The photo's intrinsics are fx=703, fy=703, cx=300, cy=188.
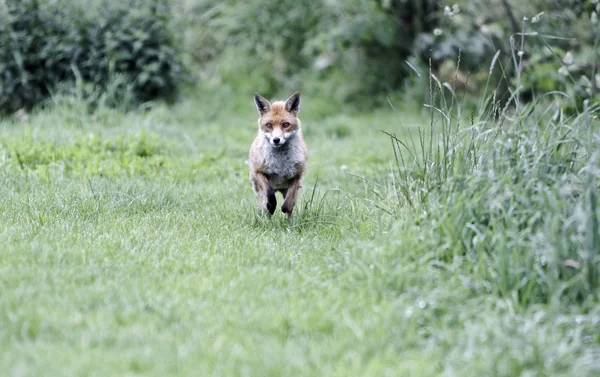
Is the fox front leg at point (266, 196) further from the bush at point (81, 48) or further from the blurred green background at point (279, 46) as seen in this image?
the bush at point (81, 48)

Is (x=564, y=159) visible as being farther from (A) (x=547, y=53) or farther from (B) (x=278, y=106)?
(A) (x=547, y=53)

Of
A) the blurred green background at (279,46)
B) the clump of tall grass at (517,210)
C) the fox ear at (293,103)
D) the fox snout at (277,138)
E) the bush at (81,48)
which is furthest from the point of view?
the bush at (81,48)

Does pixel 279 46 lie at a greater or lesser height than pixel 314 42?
lesser

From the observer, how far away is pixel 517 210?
15.8 ft

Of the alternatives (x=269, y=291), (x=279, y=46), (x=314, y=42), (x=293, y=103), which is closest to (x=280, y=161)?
(x=293, y=103)

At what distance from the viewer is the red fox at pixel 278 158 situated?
21.8 feet

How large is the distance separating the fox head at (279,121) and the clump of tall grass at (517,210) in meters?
1.36

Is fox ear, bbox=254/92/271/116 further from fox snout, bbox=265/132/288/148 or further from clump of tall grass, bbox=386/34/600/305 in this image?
clump of tall grass, bbox=386/34/600/305

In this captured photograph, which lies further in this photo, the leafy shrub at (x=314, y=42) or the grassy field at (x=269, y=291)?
the leafy shrub at (x=314, y=42)

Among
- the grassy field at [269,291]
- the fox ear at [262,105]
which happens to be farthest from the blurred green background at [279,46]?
the grassy field at [269,291]

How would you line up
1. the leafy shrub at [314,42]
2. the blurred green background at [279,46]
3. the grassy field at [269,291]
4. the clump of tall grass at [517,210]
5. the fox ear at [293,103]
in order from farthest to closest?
the leafy shrub at [314,42], the blurred green background at [279,46], the fox ear at [293,103], the clump of tall grass at [517,210], the grassy field at [269,291]

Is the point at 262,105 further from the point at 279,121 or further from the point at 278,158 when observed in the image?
the point at 278,158

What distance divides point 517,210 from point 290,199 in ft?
7.85

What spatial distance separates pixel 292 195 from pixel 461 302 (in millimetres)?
2709
